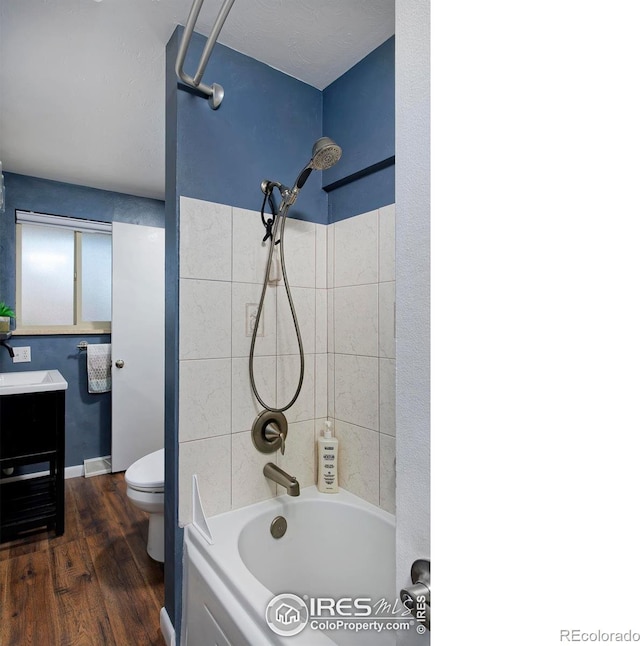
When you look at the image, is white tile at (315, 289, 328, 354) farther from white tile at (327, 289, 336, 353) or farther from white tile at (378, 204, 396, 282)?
white tile at (378, 204, 396, 282)

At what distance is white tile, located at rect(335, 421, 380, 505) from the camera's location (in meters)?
1.56

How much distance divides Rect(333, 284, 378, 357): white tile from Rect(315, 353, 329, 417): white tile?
0.09 metres

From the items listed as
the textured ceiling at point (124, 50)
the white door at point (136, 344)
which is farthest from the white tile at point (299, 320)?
the white door at point (136, 344)

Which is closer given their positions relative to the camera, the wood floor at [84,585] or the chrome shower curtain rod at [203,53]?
the chrome shower curtain rod at [203,53]

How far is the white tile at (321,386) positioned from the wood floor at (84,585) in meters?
1.10

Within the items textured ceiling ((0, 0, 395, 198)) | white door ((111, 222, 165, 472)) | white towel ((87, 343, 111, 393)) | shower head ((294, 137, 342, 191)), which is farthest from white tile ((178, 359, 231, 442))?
white towel ((87, 343, 111, 393))

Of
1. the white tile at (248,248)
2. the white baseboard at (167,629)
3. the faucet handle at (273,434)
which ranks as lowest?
the white baseboard at (167,629)

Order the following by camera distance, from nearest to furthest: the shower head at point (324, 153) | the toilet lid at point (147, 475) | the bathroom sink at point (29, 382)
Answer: the shower head at point (324, 153)
the toilet lid at point (147, 475)
the bathroom sink at point (29, 382)

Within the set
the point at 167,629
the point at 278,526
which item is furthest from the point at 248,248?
the point at 167,629

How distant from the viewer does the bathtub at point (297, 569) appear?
42.8 inches

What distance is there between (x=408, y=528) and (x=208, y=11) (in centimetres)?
170

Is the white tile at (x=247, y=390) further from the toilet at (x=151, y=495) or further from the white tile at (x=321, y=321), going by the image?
the toilet at (x=151, y=495)
